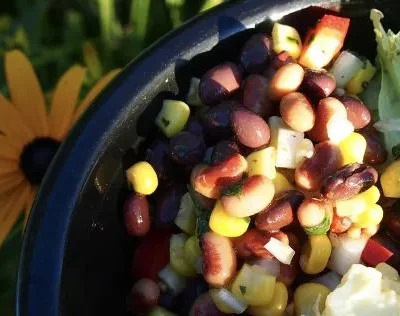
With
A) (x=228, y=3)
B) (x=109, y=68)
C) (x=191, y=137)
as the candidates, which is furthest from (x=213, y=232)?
(x=109, y=68)

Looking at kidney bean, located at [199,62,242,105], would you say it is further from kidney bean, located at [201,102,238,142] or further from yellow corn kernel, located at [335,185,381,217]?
yellow corn kernel, located at [335,185,381,217]

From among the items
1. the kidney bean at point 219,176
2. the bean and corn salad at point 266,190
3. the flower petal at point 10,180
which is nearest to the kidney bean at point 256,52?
the bean and corn salad at point 266,190

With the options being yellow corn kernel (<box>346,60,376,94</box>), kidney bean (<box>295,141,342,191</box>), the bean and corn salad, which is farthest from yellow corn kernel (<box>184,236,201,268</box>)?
yellow corn kernel (<box>346,60,376,94</box>)

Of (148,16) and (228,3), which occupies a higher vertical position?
(228,3)

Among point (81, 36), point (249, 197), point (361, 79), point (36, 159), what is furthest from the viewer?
point (81, 36)

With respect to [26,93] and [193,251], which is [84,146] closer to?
[193,251]

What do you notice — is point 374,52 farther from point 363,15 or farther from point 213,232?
point 213,232

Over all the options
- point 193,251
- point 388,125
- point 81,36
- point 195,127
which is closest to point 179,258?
point 193,251
